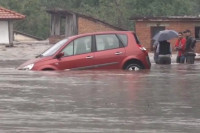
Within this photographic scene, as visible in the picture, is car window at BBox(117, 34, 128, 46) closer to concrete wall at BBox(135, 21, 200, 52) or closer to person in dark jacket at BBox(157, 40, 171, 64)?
person in dark jacket at BBox(157, 40, 171, 64)

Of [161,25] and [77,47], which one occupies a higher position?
[77,47]

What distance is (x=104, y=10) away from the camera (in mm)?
79688

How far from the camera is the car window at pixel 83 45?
20328 mm

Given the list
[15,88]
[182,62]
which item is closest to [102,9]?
[182,62]

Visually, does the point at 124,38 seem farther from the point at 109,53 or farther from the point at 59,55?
the point at 59,55

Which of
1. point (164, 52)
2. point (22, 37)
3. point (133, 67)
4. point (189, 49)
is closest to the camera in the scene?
point (133, 67)

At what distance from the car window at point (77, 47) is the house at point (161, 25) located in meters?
26.9

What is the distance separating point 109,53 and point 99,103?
317 inches

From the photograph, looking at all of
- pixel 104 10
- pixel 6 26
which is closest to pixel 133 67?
pixel 6 26

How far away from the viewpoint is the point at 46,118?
34.5 feet

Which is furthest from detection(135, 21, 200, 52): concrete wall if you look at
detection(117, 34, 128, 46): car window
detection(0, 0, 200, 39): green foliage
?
detection(0, 0, 200, 39): green foliage

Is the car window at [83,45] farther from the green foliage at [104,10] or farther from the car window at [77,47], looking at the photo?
the green foliage at [104,10]

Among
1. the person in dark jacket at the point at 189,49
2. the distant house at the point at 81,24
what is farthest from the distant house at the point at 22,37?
the person in dark jacket at the point at 189,49

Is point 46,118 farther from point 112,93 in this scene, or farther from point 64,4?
point 64,4
